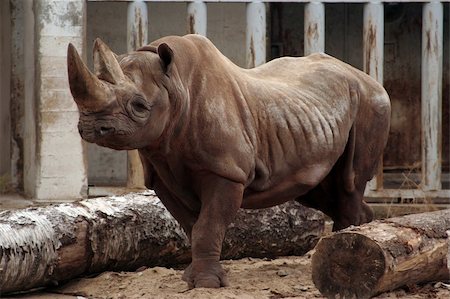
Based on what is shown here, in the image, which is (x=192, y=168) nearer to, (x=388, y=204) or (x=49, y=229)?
(x=49, y=229)

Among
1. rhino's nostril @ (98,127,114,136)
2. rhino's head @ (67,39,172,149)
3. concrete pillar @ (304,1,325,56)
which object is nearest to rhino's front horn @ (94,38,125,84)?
rhino's head @ (67,39,172,149)

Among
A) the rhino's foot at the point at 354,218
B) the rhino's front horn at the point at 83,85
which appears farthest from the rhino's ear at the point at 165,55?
the rhino's foot at the point at 354,218

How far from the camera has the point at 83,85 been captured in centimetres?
620

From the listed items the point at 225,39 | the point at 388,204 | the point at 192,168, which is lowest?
the point at 388,204

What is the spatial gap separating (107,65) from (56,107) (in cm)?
567

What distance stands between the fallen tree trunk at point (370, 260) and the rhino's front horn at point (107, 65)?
5.34ft

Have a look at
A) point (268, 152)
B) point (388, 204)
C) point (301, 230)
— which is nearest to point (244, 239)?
point (301, 230)

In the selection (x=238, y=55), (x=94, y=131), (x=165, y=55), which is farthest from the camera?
(x=238, y=55)

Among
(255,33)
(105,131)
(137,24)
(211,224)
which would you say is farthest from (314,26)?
(105,131)

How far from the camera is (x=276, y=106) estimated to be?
756 cm

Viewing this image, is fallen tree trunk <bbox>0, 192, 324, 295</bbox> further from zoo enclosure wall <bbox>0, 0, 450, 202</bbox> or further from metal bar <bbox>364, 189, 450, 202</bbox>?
zoo enclosure wall <bbox>0, 0, 450, 202</bbox>

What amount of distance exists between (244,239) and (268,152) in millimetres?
1409

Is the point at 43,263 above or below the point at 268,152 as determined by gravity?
below

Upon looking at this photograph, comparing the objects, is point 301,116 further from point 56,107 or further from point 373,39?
point 56,107
